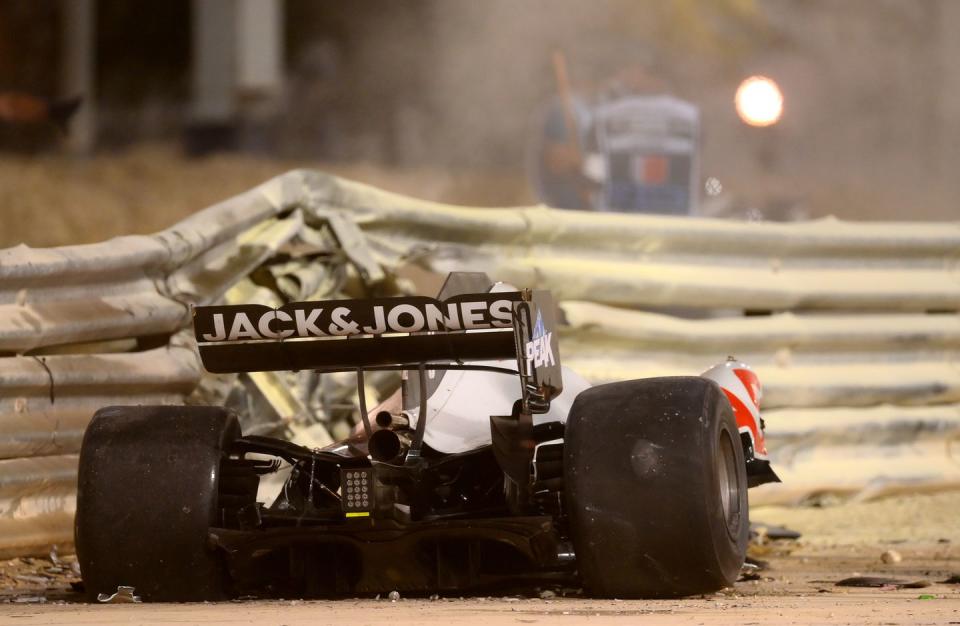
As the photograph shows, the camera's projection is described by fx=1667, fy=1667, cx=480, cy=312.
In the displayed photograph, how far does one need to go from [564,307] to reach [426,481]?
279 cm

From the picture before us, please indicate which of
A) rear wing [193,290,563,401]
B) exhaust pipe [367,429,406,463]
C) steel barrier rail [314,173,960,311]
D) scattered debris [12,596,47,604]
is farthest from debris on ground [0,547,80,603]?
steel barrier rail [314,173,960,311]

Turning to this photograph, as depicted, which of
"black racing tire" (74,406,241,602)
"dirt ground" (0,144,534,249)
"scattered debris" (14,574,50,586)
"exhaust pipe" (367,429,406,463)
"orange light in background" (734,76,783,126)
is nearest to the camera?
"exhaust pipe" (367,429,406,463)

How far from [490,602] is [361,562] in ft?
1.40

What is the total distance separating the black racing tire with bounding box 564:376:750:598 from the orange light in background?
19.3 feet

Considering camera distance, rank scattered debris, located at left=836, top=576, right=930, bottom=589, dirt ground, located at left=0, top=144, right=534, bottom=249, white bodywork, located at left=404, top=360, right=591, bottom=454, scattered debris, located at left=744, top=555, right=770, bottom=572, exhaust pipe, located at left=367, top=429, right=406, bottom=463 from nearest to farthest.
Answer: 1. exhaust pipe, located at left=367, top=429, right=406, bottom=463
2. white bodywork, located at left=404, top=360, right=591, bottom=454
3. scattered debris, located at left=836, top=576, right=930, bottom=589
4. scattered debris, located at left=744, top=555, right=770, bottom=572
5. dirt ground, located at left=0, top=144, right=534, bottom=249

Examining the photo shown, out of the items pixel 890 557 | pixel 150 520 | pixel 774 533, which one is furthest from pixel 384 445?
pixel 774 533

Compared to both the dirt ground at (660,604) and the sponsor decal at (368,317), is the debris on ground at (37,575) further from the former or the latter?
the sponsor decal at (368,317)

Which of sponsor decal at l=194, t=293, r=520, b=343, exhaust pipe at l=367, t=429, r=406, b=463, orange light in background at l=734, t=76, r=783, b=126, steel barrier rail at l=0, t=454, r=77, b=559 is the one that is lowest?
steel barrier rail at l=0, t=454, r=77, b=559

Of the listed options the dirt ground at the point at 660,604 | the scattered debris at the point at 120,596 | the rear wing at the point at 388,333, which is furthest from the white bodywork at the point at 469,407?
the scattered debris at the point at 120,596

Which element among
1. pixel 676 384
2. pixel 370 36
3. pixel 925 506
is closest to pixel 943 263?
pixel 925 506

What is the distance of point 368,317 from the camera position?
464 cm

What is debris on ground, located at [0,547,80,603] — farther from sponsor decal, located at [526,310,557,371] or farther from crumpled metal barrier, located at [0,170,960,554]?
sponsor decal, located at [526,310,557,371]

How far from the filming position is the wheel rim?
16.1 feet

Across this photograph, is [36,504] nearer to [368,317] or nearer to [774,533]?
[368,317]
